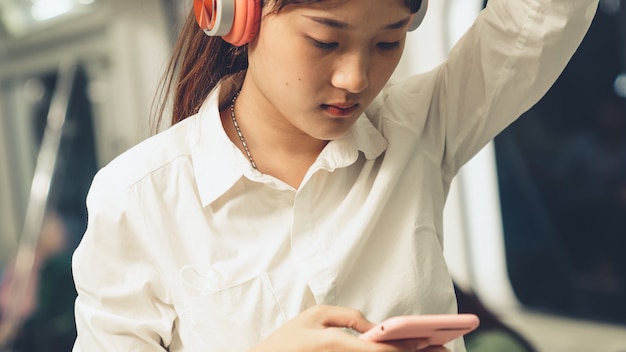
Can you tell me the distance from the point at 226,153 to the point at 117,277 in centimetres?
27

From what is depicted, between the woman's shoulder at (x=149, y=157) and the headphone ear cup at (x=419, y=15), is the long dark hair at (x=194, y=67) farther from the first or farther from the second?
the headphone ear cup at (x=419, y=15)

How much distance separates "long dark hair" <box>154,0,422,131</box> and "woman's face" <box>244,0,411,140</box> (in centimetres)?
17

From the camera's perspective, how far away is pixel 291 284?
1.29 meters

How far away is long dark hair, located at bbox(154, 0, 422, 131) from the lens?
1.41 meters

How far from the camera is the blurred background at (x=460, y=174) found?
13.0 ft

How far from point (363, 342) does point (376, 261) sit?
11.0 inches

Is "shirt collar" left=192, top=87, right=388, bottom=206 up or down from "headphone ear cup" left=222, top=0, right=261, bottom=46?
down

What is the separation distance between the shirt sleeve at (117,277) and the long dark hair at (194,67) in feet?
0.78

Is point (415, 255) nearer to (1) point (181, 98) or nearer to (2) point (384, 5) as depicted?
(2) point (384, 5)

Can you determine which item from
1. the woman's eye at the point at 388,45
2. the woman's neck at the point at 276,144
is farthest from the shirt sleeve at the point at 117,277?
the woman's eye at the point at 388,45

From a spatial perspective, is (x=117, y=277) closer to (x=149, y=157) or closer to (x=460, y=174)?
(x=149, y=157)

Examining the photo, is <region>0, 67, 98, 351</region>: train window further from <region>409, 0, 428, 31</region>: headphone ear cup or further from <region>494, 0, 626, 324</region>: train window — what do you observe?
<region>409, 0, 428, 31</region>: headphone ear cup

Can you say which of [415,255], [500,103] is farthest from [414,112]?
[415,255]

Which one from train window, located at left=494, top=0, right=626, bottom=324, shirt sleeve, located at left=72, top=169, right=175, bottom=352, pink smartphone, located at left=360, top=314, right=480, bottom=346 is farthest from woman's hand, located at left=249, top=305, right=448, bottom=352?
train window, located at left=494, top=0, right=626, bottom=324
